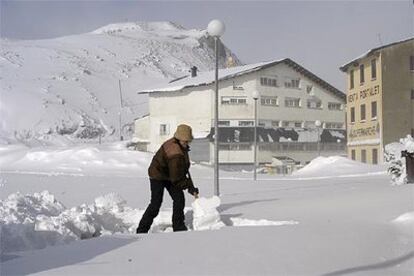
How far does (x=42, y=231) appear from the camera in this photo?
25.6 feet

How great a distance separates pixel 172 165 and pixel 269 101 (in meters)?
50.2

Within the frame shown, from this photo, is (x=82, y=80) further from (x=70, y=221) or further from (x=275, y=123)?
(x=70, y=221)

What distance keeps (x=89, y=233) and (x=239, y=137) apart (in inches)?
1808

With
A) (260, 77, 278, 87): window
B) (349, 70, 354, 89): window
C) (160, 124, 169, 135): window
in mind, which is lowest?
(160, 124, 169, 135): window

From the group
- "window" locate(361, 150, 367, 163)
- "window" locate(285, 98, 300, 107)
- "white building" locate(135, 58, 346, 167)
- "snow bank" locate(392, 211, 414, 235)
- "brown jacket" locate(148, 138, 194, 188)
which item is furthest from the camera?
"window" locate(285, 98, 300, 107)

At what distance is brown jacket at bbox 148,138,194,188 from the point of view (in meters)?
8.69

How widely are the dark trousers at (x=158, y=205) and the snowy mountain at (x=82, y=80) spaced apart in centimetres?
4770

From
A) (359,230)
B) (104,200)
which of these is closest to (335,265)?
(359,230)

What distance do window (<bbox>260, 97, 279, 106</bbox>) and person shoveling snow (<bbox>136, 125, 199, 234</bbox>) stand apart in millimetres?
49125

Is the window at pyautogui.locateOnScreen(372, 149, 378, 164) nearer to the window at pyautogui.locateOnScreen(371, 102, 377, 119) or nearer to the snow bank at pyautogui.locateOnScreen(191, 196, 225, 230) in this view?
the window at pyautogui.locateOnScreen(371, 102, 377, 119)

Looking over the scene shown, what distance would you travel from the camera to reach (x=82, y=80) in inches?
4173

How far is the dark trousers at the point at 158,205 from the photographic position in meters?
8.75

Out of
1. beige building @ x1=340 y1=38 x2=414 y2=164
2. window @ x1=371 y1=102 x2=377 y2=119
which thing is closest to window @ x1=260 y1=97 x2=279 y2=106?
beige building @ x1=340 y1=38 x2=414 y2=164

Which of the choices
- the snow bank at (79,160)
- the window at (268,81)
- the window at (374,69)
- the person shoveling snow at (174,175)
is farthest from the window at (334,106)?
the person shoveling snow at (174,175)
